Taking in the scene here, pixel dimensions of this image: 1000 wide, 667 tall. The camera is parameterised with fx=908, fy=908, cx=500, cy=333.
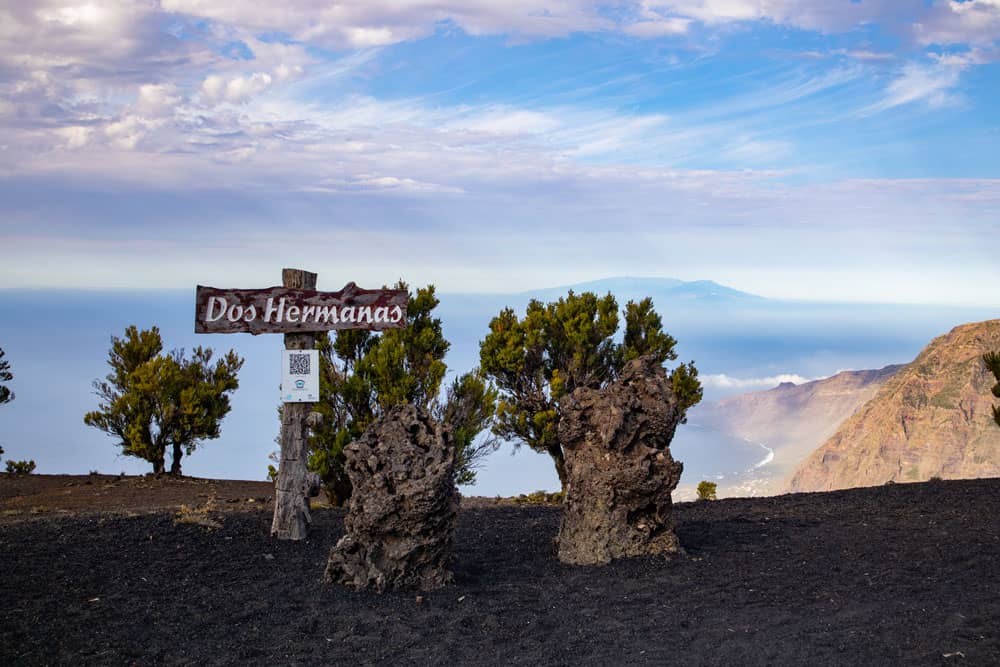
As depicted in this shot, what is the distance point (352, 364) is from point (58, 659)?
8.92m

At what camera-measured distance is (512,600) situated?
883 centimetres

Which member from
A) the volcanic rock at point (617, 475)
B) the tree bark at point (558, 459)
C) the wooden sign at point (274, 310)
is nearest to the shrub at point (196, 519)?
the wooden sign at point (274, 310)

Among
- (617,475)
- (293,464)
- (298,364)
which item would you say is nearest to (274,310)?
(298,364)

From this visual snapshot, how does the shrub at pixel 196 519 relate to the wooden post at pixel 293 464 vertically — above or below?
below

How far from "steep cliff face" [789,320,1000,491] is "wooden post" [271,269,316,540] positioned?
4122 cm

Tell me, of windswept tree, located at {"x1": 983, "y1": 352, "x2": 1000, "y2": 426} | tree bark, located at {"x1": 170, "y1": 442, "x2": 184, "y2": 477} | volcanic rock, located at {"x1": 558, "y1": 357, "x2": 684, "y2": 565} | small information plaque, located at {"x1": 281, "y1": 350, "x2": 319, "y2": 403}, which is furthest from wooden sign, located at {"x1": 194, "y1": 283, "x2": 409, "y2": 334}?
windswept tree, located at {"x1": 983, "y1": 352, "x2": 1000, "y2": 426}

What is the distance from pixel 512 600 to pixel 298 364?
4.41 meters

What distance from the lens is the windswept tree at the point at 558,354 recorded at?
17391 mm

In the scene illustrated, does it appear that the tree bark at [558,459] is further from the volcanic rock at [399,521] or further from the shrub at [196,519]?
the volcanic rock at [399,521]

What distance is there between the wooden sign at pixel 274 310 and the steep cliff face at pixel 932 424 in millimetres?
41155

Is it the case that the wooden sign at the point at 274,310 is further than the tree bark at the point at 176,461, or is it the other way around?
the tree bark at the point at 176,461

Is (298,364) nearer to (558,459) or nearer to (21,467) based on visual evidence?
(558,459)

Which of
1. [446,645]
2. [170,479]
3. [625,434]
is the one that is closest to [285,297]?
[625,434]

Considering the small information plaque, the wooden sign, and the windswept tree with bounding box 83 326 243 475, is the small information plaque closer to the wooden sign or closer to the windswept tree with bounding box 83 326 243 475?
the wooden sign
